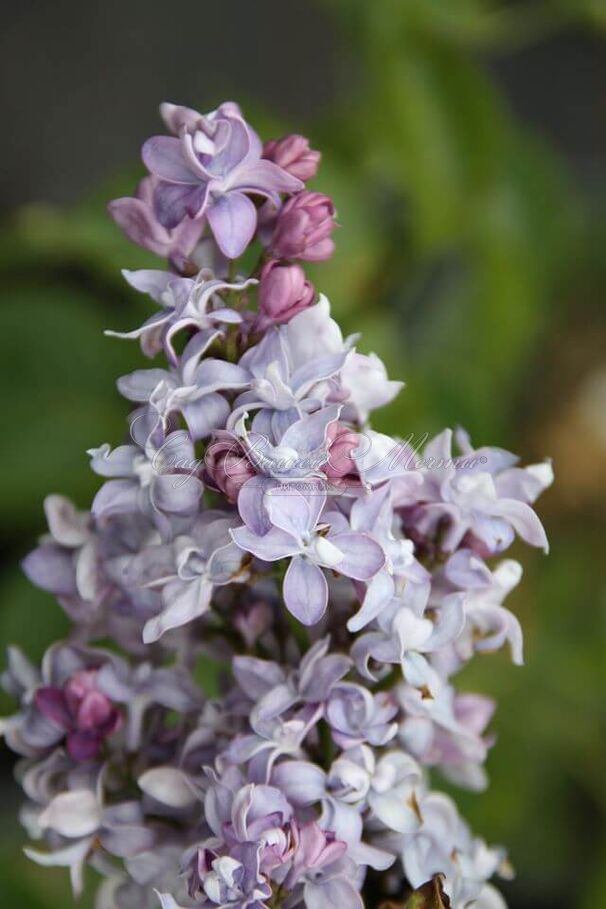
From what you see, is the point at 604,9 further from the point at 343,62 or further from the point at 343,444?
the point at 343,444

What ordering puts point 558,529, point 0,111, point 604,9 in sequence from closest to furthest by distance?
point 604,9, point 558,529, point 0,111

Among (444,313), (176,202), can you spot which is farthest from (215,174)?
(444,313)

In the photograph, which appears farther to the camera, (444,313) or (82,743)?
(444,313)

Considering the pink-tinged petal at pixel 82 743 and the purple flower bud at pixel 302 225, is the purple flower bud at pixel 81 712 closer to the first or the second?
the pink-tinged petal at pixel 82 743

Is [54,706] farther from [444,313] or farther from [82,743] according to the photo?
[444,313]

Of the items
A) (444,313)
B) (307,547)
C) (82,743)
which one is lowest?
(82,743)

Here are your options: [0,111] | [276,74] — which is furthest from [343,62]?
[0,111]
